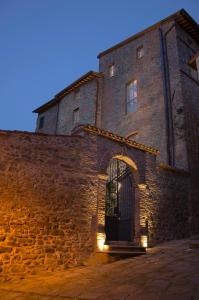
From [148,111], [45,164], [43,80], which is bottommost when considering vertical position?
[45,164]

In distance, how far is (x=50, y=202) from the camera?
8680 millimetres

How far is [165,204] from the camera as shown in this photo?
1160 cm

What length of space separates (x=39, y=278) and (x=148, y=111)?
11195mm

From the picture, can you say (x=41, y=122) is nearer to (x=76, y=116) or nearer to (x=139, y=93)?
(x=76, y=116)

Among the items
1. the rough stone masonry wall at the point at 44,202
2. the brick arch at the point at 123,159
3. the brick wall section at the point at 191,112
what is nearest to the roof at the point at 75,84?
the brick wall section at the point at 191,112

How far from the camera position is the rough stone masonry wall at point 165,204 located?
10.8m

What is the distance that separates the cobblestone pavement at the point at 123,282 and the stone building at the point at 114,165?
2.81 feet

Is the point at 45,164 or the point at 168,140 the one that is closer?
the point at 45,164

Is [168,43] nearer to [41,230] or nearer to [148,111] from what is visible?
[148,111]

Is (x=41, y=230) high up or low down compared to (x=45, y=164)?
down

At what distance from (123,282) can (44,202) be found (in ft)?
11.7

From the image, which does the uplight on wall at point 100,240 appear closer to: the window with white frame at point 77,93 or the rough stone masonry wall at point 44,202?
the rough stone masonry wall at point 44,202

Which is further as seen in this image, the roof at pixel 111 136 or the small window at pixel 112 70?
the small window at pixel 112 70

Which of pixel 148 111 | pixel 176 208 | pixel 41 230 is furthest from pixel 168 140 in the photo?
pixel 41 230
